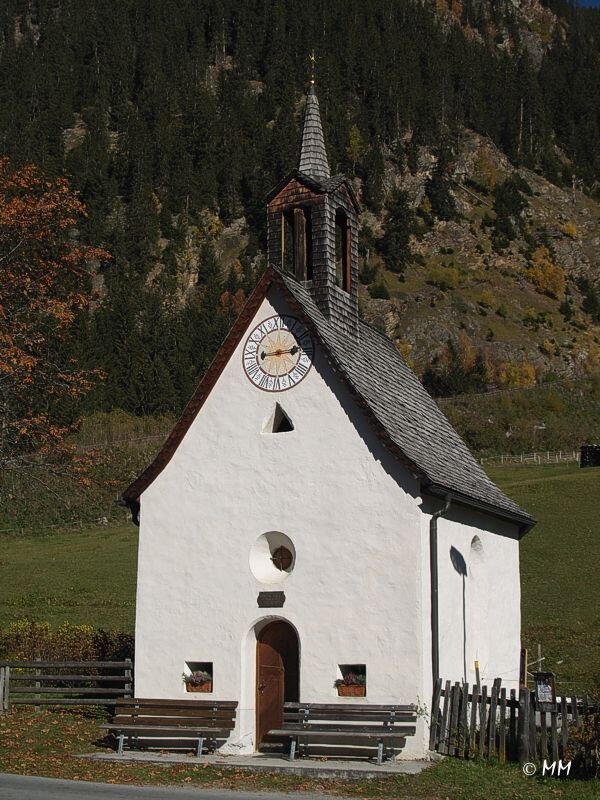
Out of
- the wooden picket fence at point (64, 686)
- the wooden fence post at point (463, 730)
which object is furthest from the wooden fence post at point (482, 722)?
the wooden picket fence at point (64, 686)

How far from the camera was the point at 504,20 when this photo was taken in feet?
631

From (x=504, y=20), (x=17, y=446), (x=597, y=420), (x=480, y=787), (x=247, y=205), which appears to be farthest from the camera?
(x=504, y=20)

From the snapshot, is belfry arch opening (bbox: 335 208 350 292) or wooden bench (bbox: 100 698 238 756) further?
belfry arch opening (bbox: 335 208 350 292)

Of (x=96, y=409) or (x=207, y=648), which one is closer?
(x=207, y=648)

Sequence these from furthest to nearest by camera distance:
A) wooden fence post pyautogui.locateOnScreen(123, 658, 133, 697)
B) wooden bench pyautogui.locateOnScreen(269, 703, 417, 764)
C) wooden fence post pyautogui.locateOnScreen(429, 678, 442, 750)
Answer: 1. wooden fence post pyautogui.locateOnScreen(123, 658, 133, 697)
2. wooden fence post pyautogui.locateOnScreen(429, 678, 442, 750)
3. wooden bench pyautogui.locateOnScreen(269, 703, 417, 764)

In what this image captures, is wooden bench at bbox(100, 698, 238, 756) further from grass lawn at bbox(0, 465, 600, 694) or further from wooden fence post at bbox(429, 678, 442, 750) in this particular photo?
grass lawn at bbox(0, 465, 600, 694)

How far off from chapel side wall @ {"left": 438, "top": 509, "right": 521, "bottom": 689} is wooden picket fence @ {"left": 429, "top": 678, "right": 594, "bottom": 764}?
0.87 m

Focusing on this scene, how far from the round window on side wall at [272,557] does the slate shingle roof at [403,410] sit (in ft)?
9.60

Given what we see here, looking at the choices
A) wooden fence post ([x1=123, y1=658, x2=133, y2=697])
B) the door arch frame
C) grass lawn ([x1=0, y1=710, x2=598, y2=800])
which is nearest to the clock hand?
the door arch frame

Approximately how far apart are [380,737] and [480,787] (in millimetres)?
2083

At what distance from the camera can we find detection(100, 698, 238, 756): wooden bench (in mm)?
17375

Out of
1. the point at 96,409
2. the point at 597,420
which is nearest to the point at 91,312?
the point at 96,409

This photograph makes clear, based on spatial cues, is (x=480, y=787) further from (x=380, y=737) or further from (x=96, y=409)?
(x=96, y=409)
